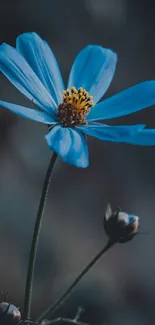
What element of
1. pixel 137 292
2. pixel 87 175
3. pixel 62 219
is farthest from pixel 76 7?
pixel 137 292

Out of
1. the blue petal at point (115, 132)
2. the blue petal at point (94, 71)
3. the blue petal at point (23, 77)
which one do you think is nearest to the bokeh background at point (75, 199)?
the blue petal at point (94, 71)

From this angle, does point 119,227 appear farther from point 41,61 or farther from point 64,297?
point 41,61

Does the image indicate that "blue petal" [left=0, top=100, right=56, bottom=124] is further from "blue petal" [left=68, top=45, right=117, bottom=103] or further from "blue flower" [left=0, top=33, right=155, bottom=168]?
"blue petal" [left=68, top=45, right=117, bottom=103]

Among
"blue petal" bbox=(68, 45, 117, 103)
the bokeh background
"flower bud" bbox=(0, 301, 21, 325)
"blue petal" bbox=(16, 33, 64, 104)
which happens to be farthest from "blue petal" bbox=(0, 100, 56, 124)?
the bokeh background

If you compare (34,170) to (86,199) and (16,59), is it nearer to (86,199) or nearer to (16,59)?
(86,199)

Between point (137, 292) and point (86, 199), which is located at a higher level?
point (86, 199)

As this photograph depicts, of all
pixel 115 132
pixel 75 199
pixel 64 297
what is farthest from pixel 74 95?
pixel 75 199

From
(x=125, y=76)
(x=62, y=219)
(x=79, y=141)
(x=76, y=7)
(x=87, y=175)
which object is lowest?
(x=79, y=141)
